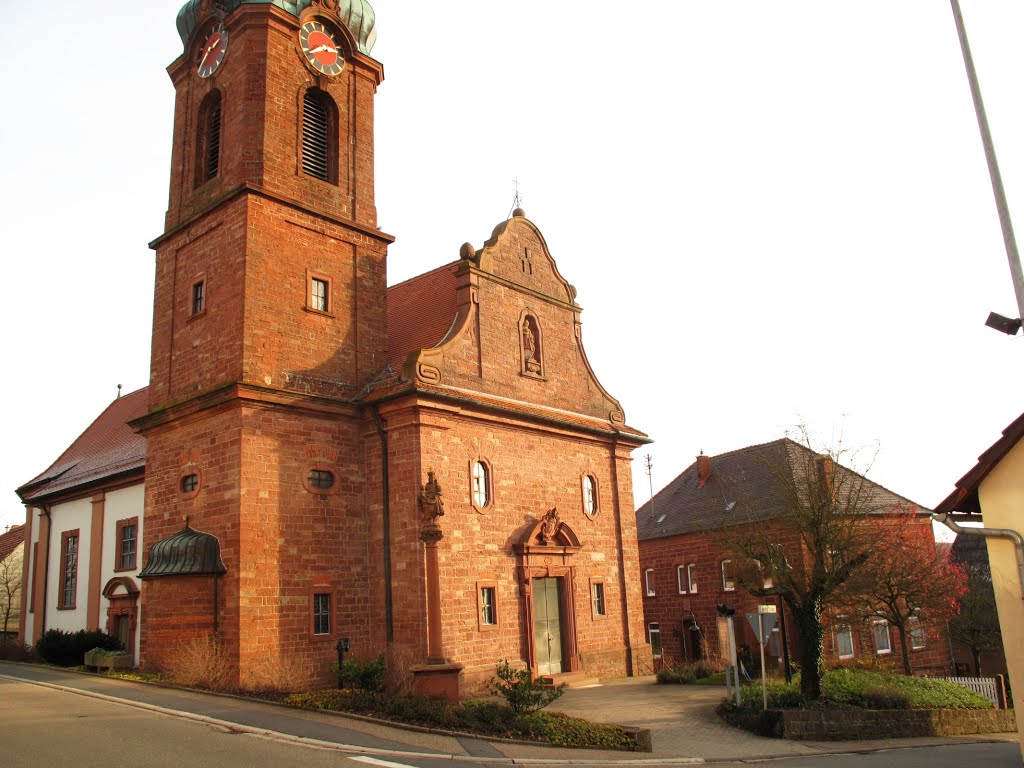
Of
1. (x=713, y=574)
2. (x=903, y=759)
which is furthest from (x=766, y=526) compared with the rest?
(x=713, y=574)

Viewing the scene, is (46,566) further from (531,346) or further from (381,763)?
(381,763)

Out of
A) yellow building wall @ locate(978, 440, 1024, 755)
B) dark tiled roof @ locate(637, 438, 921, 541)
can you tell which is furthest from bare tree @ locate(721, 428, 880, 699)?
dark tiled roof @ locate(637, 438, 921, 541)

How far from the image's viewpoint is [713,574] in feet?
119

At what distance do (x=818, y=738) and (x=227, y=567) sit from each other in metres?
12.7

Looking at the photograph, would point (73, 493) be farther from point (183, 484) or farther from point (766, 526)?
point (766, 526)

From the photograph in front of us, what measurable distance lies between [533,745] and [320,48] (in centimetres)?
1886

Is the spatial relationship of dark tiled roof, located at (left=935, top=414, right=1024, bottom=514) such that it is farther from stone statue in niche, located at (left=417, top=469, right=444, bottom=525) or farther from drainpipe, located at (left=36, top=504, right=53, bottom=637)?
drainpipe, located at (left=36, top=504, right=53, bottom=637)

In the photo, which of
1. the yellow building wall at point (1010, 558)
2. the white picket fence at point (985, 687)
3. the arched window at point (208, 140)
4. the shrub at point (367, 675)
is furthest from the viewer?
the white picket fence at point (985, 687)

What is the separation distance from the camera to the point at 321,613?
20.2m

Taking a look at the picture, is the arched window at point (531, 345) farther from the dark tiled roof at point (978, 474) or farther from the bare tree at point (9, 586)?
the bare tree at point (9, 586)

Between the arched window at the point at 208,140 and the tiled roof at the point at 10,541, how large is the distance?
2594 centimetres

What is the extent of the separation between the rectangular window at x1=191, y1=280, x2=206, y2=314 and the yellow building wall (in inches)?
699

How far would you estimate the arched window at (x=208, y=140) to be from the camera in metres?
23.4

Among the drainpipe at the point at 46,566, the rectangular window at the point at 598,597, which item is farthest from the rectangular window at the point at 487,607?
the drainpipe at the point at 46,566
